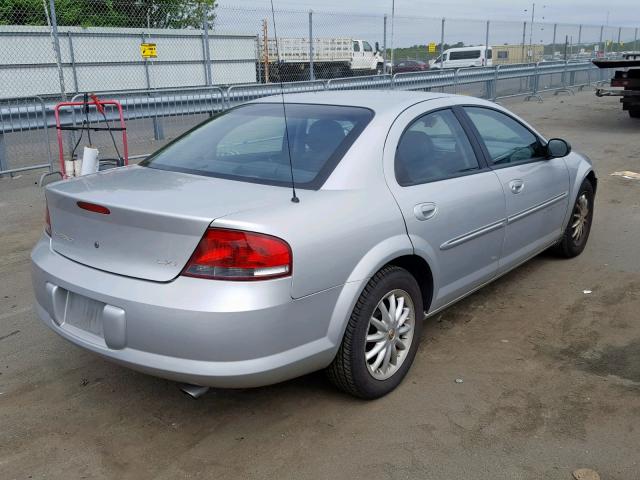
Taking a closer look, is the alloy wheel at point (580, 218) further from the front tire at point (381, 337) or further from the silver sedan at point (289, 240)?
the front tire at point (381, 337)

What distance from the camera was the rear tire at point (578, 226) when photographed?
17.2 feet

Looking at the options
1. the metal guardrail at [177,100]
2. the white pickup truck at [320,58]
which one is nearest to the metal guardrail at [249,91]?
the metal guardrail at [177,100]

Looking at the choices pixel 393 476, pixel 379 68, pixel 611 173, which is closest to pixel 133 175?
pixel 393 476

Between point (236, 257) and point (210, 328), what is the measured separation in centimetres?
31

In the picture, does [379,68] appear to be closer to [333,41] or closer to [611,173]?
[333,41]

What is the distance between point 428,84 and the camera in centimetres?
1562

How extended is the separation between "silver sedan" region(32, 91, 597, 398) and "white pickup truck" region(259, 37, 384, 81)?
1041 centimetres

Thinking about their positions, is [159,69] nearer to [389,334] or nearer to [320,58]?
[320,58]

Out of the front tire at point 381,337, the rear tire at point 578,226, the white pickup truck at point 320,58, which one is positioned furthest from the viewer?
the white pickup truck at point 320,58

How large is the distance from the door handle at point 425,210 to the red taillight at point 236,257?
999 mm

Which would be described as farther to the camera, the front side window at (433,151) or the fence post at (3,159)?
the fence post at (3,159)

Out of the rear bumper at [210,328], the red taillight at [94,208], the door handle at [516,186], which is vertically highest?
the red taillight at [94,208]

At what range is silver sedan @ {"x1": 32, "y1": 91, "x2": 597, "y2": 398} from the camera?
259cm

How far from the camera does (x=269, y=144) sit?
11.8 feet
